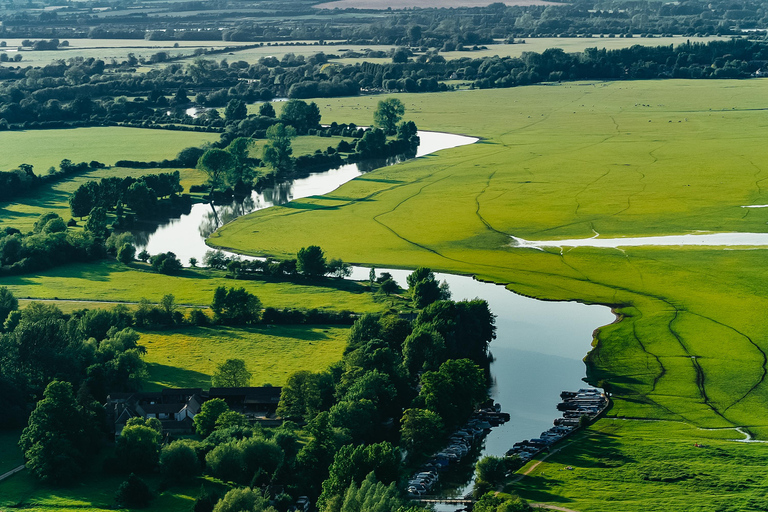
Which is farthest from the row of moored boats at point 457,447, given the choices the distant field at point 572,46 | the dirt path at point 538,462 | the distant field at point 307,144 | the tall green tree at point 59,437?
the distant field at point 572,46

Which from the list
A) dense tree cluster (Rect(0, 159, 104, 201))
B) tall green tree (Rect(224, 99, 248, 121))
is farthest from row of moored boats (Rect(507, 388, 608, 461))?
tall green tree (Rect(224, 99, 248, 121))

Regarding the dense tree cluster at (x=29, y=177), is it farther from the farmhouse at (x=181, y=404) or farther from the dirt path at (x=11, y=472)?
the dirt path at (x=11, y=472)

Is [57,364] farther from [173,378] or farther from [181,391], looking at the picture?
[181,391]

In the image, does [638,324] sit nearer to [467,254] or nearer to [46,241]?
[467,254]

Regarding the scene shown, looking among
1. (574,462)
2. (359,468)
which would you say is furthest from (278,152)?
(359,468)

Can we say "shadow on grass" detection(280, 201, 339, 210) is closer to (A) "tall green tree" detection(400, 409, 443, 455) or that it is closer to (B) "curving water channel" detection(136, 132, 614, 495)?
(B) "curving water channel" detection(136, 132, 614, 495)

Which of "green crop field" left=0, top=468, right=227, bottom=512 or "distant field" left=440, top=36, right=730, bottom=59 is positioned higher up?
"distant field" left=440, top=36, right=730, bottom=59
